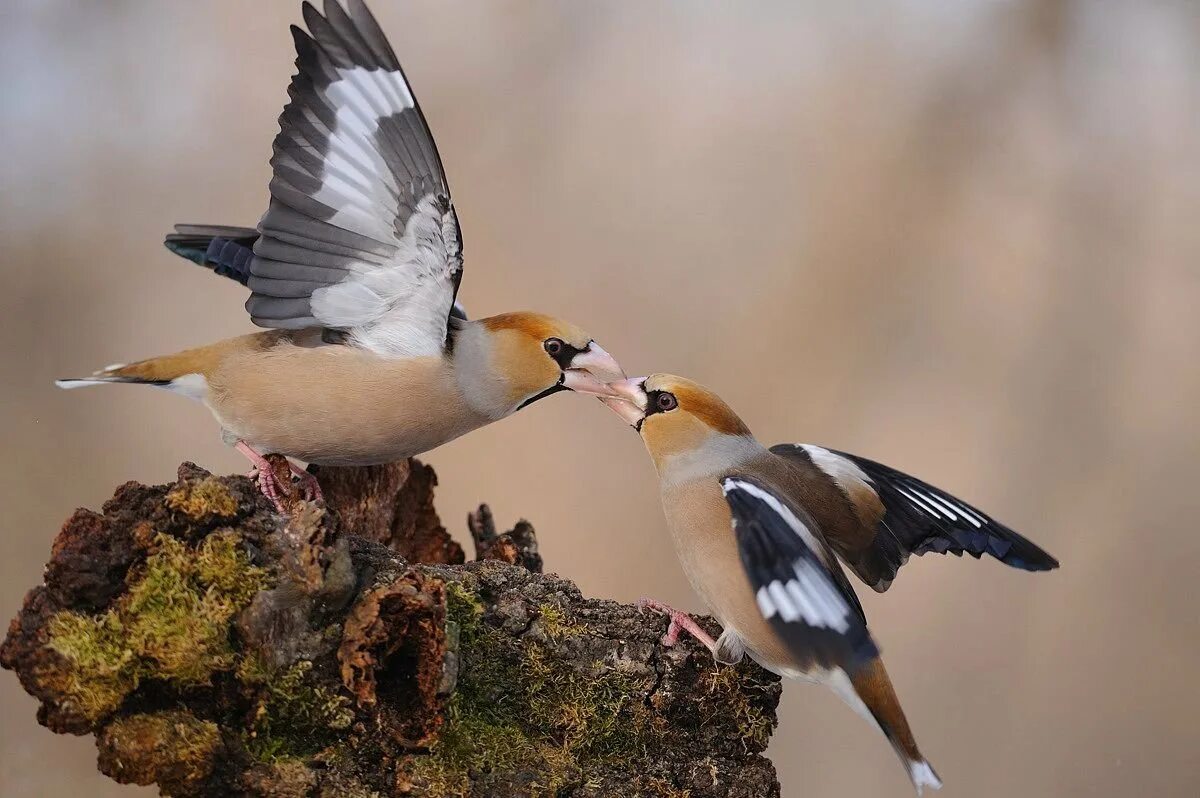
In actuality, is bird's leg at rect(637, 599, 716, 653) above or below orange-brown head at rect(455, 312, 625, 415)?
below

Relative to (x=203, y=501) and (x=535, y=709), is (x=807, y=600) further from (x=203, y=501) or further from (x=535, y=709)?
(x=203, y=501)

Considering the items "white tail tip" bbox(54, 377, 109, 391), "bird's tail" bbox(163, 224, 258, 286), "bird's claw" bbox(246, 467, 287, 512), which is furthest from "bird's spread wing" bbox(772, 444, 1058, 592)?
"white tail tip" bbox(54, 377, 109, 391)

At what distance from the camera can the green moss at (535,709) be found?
2215 millimetres

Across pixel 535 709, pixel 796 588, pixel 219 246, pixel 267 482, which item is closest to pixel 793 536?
pixel 796 588

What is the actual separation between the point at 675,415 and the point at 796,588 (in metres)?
0.73

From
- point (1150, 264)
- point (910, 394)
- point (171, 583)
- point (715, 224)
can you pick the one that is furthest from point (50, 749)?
point (1150, 264)

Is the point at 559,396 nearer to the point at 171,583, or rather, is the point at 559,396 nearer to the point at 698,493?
the point at 698,493

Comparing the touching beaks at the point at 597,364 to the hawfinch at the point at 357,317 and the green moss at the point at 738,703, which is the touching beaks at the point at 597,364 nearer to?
the hawfinch at the point at 357,317

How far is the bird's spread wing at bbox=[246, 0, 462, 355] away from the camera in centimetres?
244

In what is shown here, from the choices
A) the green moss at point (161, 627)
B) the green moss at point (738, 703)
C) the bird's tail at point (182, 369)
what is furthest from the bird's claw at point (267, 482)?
the green moss at point (738, 703)

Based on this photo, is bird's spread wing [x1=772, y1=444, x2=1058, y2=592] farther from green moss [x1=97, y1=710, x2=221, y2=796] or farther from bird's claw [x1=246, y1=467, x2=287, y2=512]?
green moss [x1=97, y1=710, x2=221, y2=796]

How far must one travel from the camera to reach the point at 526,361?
2777mm

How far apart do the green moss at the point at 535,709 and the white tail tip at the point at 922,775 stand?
1.78 ft

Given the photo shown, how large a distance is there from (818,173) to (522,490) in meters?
1.79
